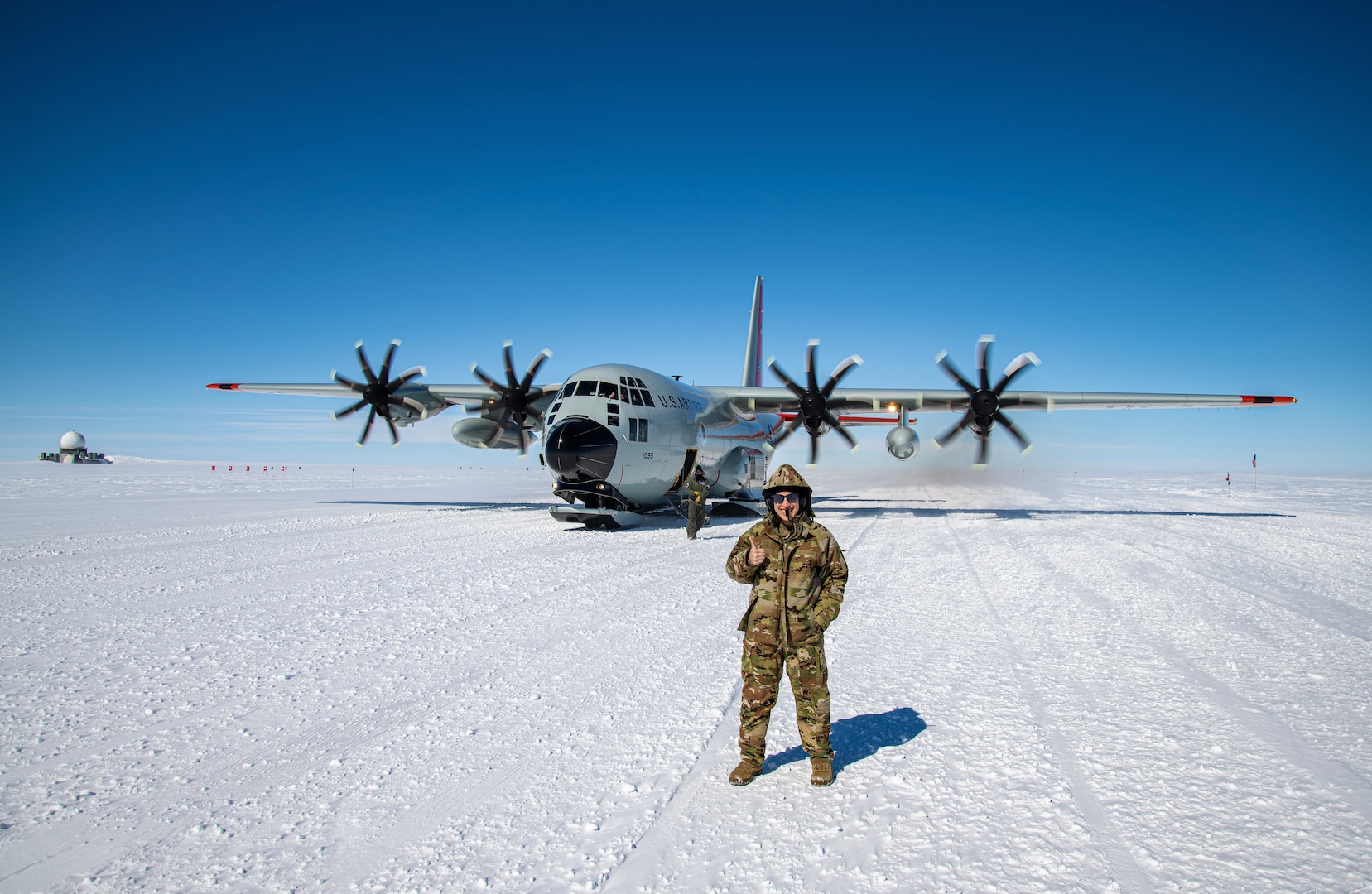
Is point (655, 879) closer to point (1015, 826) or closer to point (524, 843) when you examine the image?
point (524, 843)

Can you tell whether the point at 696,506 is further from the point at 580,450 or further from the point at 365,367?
the point at 365,367

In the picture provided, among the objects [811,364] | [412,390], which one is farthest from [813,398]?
[412,390]

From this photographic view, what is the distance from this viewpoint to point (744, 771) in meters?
3.62

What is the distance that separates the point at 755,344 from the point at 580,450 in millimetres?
17717

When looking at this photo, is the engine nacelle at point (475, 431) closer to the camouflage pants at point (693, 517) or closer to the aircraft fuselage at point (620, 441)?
the aircraft fuselage at point (620, 441)

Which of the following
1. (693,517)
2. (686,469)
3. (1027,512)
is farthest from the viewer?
(1027,512)

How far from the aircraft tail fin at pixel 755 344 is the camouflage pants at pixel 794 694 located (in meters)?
27.0

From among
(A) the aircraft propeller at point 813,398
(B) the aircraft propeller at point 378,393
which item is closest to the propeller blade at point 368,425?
(B) the aircraft propeller at point 378,393

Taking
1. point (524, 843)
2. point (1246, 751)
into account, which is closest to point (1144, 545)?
point (1246, 751)

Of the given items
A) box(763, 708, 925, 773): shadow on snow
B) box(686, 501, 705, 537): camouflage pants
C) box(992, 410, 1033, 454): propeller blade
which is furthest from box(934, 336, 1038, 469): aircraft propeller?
box(763, 708, 925, 773): shadow on snow

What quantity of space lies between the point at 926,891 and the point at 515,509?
19.4 m

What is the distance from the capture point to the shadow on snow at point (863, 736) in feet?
13.0

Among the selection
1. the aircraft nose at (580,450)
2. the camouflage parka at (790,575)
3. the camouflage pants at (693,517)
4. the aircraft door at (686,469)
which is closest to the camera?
the camouflage parka at (790,575)

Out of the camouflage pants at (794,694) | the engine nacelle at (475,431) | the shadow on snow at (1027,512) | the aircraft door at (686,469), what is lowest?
the shadow on snow at (1027,512)
